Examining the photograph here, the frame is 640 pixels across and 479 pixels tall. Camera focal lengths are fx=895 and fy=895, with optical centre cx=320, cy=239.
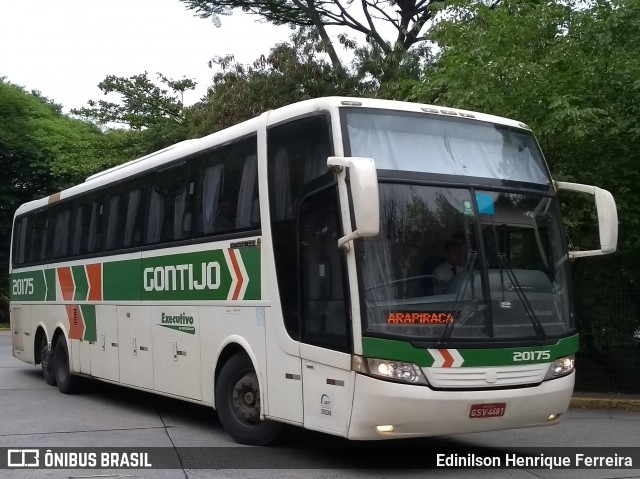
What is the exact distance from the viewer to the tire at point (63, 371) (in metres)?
14.6

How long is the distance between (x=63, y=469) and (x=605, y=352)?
9.30 meters

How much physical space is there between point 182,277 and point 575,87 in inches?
267

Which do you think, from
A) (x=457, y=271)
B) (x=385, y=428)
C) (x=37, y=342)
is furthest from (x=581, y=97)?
(x=37, y=342)

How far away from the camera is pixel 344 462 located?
8664 mm

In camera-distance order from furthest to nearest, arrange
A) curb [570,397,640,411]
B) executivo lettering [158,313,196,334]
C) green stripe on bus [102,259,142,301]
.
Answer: curb [570,397,640,411]
green stripe on bus [102,259,142,301]
executivo lettering [158,313,196,334]

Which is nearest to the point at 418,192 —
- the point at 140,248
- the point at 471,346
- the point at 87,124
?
the point at 471,346

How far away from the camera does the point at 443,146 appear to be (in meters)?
8.46

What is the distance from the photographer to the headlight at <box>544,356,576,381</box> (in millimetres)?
8305

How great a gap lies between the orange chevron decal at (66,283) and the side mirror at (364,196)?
8433mm

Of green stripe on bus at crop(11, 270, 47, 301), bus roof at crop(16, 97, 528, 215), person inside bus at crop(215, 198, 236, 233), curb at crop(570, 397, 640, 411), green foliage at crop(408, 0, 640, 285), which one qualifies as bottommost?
curb at crop(570, 397, 640, 411)

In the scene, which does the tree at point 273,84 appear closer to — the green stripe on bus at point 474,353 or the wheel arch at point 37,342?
the wheel arch at point 37,342

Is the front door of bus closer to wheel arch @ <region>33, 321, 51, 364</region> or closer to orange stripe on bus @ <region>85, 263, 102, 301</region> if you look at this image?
orange stripe on bus @ <region>85, 263, 102, 301</region>

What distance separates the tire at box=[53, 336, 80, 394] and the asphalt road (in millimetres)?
172

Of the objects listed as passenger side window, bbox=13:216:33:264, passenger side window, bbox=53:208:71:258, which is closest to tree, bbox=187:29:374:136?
passenger side window, bbox=13:216:33:264
